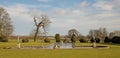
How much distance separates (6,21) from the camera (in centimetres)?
6200

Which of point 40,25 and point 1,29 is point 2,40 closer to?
point 1,29

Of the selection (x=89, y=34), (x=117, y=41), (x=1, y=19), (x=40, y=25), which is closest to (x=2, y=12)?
(x=1, y=19)

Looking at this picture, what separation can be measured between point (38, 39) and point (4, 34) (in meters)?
23.6

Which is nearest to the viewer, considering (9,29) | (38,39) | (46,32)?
(9,29)

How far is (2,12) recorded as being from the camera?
62562 mm

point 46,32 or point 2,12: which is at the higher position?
point 2,12

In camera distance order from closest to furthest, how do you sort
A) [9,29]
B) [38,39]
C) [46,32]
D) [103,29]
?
[9,29] < [46,32] < [38,39] < [103,29]

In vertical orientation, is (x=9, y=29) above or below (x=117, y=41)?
above

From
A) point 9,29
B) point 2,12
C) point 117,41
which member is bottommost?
point 117,41

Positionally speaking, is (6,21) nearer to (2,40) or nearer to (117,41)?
(2,40)

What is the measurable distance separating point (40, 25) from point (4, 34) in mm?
19652

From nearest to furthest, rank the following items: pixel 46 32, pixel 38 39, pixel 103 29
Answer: pixel 46 32
pixel 38 39
pixel 103 29

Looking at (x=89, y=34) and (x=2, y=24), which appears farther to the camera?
(x=89, y=34)

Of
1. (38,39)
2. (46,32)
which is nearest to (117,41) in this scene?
(46,32)
